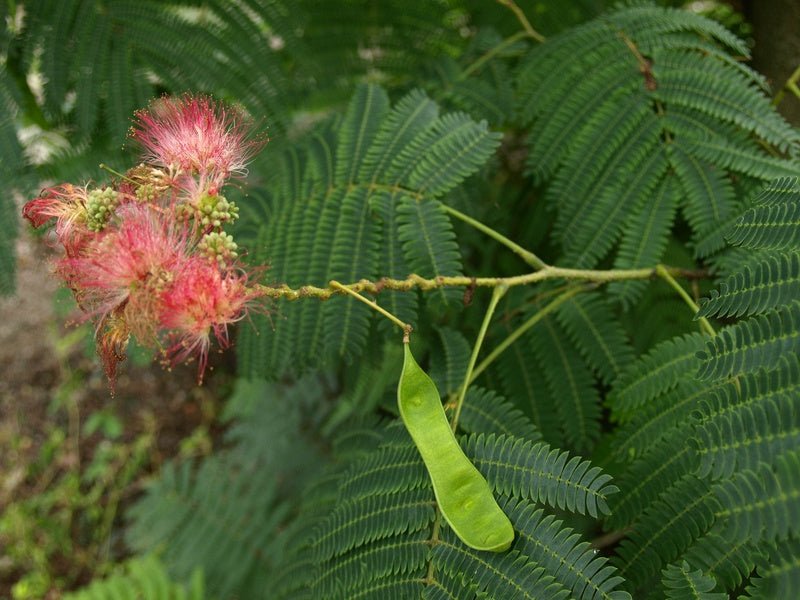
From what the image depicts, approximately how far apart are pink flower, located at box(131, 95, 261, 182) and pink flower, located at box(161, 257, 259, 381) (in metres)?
0.20

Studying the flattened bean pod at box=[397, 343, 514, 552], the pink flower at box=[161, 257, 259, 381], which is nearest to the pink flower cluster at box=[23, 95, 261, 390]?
the pink flower at box=[161, 257, 259, 381]

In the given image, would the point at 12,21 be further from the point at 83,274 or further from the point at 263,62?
the point at 83,274

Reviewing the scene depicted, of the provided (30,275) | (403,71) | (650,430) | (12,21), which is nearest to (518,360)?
(650,430)

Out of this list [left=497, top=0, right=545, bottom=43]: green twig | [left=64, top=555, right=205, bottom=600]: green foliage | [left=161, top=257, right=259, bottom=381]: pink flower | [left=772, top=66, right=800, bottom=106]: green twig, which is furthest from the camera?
[left=64, top=555, right=205, bottom=600]: green foliage

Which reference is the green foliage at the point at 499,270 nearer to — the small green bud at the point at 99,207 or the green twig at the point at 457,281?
the green twig at the point at 457,281

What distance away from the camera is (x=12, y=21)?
2.17m

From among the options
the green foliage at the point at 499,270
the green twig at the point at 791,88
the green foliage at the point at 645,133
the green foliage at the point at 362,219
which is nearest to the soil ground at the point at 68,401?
the green foliage at the point at 499,270

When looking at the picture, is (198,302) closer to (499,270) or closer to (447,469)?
(447,469)

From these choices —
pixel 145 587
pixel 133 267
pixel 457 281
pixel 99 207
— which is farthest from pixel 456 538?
pixel 145 587

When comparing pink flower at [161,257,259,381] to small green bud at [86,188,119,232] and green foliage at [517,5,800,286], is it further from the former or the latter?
Answer: green foliage at [517,5,800,286]

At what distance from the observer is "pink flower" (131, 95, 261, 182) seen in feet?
3.92

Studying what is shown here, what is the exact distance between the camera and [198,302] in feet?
3.41

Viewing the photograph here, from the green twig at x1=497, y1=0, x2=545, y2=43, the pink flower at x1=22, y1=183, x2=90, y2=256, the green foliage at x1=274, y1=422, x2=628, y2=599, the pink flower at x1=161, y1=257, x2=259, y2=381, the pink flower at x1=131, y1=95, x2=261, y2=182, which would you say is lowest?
the green foliage at x1=274, y1=422, x2=628, y2=599

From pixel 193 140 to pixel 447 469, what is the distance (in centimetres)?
73
